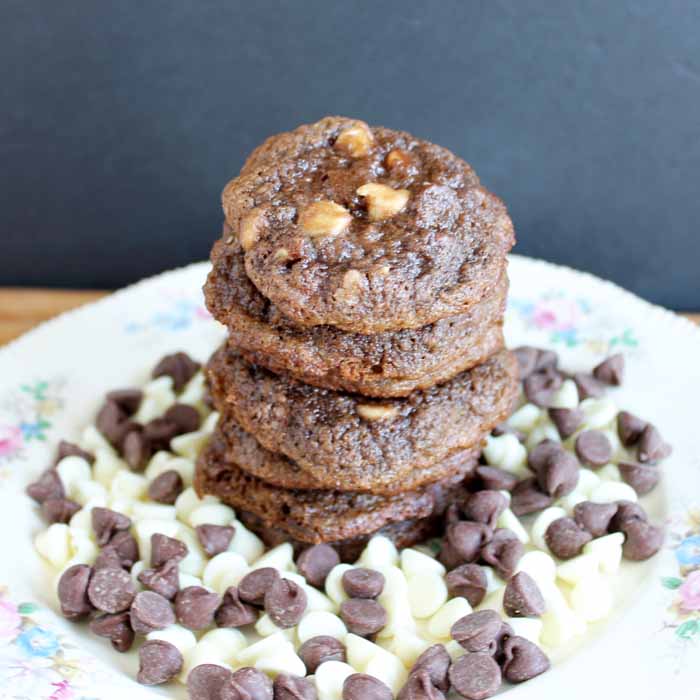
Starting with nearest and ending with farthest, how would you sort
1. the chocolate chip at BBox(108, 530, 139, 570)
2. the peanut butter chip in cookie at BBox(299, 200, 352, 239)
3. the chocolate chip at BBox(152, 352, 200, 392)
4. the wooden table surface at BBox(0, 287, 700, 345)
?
1. the peanut butter chip in cookie at BBox(299, 200, 352, 239)
2. the chocolate chip at BBox(108, 530, 139, 570)
3. the chocolate chip at BBox(152, 352, 200, 392)
4. the wooden table surface at BBox(0, 287, 700, 345)

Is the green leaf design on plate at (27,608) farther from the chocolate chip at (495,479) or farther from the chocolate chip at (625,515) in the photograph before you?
the chocolate chip at (625,515)

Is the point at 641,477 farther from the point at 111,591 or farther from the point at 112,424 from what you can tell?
the point at 112,424

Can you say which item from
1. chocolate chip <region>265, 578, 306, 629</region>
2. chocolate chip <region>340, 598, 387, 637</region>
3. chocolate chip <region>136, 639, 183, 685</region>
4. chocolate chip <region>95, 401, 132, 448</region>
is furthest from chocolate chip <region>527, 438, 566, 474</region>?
chocolate chip <region>95, 401, 132, 448</region>

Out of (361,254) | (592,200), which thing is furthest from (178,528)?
(592,200)

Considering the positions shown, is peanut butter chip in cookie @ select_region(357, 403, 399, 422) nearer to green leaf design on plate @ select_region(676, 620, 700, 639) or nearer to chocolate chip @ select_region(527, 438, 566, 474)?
chocolate chip @ select_region(527, 438, 566, 474)

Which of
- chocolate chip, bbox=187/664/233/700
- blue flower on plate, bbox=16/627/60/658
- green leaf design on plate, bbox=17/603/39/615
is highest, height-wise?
chocolate chip, bbox=187/664/233/700

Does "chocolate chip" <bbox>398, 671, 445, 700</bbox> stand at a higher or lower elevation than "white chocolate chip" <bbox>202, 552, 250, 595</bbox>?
higher

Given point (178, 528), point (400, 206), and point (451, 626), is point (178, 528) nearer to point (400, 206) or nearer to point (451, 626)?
point (451, 626)
